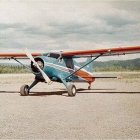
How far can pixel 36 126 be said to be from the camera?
7.07 m

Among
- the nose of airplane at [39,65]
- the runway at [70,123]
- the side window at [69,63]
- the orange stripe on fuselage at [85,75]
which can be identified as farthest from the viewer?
the orange stripe on fuselage at [85,75]

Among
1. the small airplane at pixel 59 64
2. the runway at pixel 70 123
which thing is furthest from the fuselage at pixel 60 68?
the runway at pixel 70 123

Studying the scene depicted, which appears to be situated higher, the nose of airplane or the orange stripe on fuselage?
the nose of airplane

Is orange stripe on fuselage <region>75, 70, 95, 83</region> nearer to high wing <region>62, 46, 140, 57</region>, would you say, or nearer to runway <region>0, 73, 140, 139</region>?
high wing <region>62, 46, 140, 57</region>

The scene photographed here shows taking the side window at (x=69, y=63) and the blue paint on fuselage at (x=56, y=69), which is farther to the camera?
the side window at (x=69, y=63)

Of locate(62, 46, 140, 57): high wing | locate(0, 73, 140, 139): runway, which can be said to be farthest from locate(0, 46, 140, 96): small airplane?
locate(0, 73, 140, 139): runway

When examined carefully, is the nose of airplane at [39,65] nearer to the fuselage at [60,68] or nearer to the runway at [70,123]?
the fuselage at [60,68]

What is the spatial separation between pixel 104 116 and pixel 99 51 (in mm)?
7575

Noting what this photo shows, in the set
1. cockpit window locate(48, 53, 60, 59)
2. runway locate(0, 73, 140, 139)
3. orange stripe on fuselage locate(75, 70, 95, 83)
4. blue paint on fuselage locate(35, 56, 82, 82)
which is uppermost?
cockpit window locate(48, 53, 60, 59)

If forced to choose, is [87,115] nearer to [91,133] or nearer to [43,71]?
[91,133]

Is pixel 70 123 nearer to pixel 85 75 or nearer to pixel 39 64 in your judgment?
pixel 39 64

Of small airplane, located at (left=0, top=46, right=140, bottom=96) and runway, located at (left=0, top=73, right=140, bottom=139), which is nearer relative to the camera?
runway, located at (left=0, top=73, right=140, bottom=139)

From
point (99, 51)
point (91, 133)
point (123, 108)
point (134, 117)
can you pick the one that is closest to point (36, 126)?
point (91, 133)

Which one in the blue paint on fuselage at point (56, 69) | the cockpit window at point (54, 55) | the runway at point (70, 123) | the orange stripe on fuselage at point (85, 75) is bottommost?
the runway at point (70, 123)
